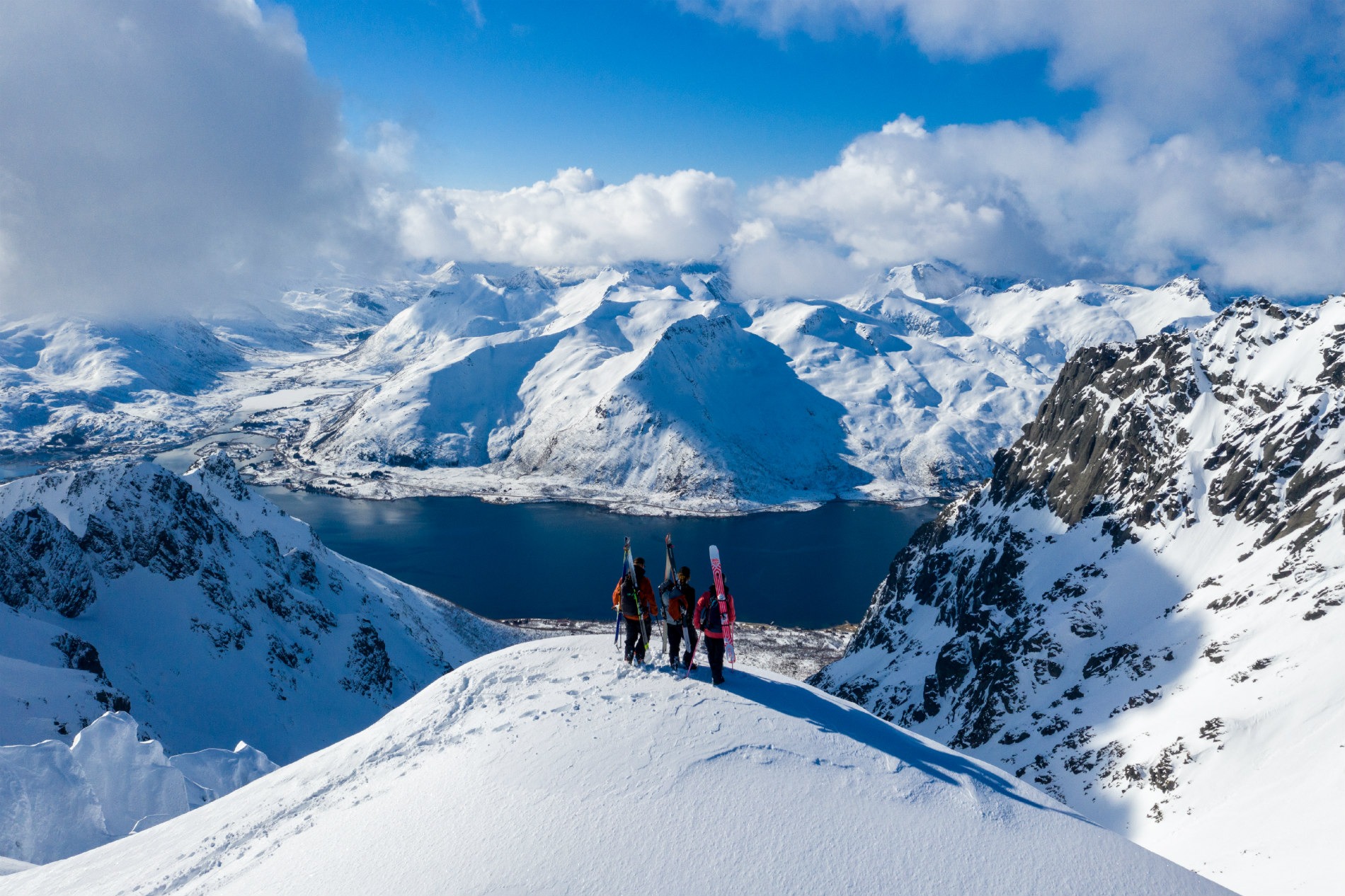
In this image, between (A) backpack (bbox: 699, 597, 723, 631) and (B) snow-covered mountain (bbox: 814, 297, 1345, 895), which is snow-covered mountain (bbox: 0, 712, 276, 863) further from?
(B) snow-covered mountain (bbox: 814, 297, 1345, 895)

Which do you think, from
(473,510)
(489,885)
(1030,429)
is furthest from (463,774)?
(473,510)

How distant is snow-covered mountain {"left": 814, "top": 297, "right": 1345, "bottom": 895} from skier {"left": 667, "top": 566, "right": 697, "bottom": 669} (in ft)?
102

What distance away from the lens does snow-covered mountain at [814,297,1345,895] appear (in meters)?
41.1

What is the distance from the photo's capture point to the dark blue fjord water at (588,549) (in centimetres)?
12638

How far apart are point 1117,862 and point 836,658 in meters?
96.9

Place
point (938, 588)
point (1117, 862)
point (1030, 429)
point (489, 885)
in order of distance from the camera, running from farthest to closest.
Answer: point (1030, 429) < point (938, 588) < point (1117, 862) < point (489, 885)

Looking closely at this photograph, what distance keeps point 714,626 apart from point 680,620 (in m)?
0.76

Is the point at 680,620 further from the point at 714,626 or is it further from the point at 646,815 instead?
the point at 646,815

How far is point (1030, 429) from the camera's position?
4318 inches

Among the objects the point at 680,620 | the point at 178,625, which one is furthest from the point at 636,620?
the point at 178,625

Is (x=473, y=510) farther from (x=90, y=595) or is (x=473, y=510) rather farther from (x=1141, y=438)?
(x=1141, y=438)

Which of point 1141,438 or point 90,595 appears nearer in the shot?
point 90,595

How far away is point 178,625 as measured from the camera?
191 feet

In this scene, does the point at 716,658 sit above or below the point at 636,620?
below
